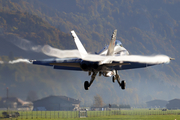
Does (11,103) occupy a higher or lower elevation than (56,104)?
lower

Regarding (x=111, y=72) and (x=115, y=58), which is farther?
(x=111, y=72)

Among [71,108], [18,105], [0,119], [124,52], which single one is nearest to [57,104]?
[71,108]

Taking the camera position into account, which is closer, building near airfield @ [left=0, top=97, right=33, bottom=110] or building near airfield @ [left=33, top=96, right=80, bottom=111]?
building near airfield @ [left=0, top=97, right=33, bottom=110]

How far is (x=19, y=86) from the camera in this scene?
196 metres

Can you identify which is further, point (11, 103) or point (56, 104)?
point (56, 104)

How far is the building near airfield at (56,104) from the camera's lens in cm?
17707

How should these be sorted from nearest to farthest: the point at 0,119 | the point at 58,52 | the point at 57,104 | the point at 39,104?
1. the point at 58,52
2. the point at 0,119
3. the point at 39,104
4. the point at 57,104

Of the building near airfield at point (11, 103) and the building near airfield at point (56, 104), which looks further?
the building near airfield at point (56, 104)

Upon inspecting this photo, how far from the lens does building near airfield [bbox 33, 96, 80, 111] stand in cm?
17707

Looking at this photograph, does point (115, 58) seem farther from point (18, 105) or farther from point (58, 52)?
point (18, 105)

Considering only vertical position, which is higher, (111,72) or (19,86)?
(19,86)

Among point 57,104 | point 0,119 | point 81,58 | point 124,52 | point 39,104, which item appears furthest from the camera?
point 57,104

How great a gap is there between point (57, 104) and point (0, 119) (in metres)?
90.7

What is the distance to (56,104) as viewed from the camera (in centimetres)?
18700
